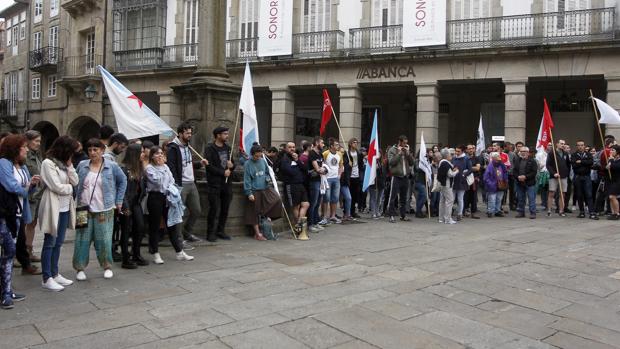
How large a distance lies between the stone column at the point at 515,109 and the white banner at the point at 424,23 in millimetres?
2773

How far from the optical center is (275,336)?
4.47 metres

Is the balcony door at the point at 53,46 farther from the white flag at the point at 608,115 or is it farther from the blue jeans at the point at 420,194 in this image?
the white flag at the point at 608,115

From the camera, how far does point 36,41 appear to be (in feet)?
107

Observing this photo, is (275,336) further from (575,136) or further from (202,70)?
(575,136)

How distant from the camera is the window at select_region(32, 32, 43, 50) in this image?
106ft

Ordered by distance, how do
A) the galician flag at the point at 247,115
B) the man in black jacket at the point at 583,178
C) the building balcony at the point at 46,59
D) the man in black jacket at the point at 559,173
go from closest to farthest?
the galician flag at the point at 247,115
the man in black jacket at the point at 583,178
the man in black jacket at the point at 559,173
the building balcony at the point at 46,59

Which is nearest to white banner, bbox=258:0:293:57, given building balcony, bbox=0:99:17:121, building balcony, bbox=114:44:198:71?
building balcony, bbox=114:44:198:71

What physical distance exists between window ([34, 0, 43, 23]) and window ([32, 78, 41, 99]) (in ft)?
11.8

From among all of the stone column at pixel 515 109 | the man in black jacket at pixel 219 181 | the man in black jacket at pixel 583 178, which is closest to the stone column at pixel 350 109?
the stone column at pixel 515 109

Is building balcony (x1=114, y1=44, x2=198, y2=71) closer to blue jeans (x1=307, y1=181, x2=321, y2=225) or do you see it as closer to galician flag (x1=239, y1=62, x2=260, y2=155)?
blue jeans (x1=307, y1=181, x2=321, y2=225)

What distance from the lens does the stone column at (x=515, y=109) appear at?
17.8 meters

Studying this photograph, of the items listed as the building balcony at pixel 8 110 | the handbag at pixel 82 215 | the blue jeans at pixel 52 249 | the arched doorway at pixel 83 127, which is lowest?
the blue jeans at pixel 52 249

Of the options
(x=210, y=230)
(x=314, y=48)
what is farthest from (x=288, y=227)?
(x=314, y=48)

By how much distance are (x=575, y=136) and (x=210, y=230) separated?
15671 mm
